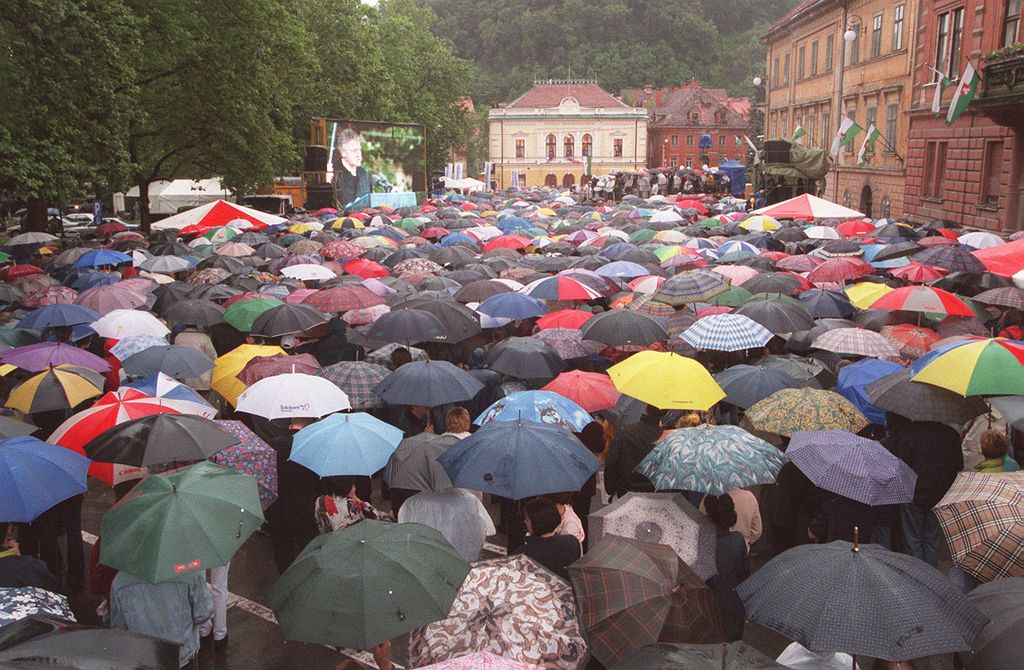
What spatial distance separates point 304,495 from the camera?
702cm

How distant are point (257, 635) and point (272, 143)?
2176 centimetres

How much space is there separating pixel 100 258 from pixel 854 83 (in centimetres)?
3123

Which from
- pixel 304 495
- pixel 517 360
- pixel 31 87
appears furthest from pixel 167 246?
pixel 304 495

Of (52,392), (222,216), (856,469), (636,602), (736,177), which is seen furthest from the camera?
(736,177)

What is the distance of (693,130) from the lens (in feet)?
289

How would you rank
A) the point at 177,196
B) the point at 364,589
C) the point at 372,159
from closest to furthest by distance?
the point at 364,589
the point at 372,159
the point at 177,196

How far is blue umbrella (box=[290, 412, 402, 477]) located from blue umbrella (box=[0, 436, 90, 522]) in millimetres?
1464

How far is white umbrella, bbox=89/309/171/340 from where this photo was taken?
35.6ft

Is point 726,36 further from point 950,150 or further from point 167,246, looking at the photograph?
point 167,246

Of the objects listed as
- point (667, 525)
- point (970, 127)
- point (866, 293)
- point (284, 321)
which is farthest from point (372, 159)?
point (667, 525)

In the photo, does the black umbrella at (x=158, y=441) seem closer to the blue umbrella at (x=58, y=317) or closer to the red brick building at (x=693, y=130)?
the blue umbrella at (x=58, y=317)

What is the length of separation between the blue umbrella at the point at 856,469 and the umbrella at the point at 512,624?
2.19 m

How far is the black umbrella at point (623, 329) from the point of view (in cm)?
980

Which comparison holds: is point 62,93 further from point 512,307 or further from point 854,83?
point 854,83
